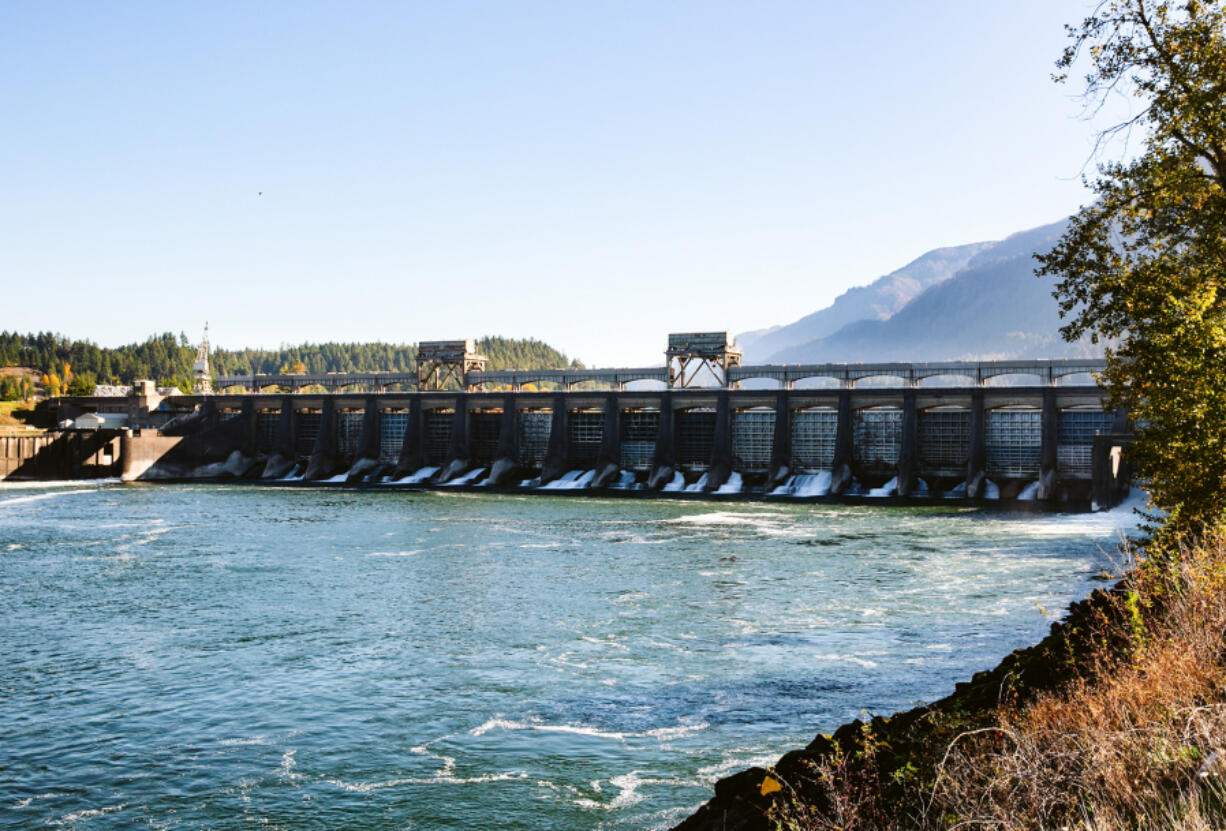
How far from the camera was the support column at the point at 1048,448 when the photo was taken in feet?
174

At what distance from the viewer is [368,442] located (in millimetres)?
75062

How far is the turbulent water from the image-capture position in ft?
46.0

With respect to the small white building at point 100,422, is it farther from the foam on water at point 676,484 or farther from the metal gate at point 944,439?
the metal gate at point 944,439

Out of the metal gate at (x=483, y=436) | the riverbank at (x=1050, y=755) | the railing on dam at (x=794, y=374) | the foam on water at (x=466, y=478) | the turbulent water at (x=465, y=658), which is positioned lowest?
the turbulent water at (x=465, y=658)

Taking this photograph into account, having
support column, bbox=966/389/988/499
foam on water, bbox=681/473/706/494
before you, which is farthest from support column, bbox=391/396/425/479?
support column, bbox=966/389/988/499

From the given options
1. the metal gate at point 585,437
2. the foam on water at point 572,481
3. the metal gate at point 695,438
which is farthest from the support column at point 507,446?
the metal gate at point 695,438

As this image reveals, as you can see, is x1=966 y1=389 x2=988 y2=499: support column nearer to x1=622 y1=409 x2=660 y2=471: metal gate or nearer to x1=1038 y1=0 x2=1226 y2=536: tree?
x1=622 y1=409 x2=660 y2=471: metal gate

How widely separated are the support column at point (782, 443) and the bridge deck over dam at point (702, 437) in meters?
0.09

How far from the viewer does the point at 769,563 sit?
34.2 metres

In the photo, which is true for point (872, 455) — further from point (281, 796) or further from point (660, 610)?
point (281, 796)

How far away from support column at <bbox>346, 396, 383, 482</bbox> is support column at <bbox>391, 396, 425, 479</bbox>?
2.07 metres

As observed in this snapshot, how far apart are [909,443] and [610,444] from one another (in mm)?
19785

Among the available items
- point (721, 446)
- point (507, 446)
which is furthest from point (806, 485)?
point (507, 446)

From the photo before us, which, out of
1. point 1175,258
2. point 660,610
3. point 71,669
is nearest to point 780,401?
point 660,610
